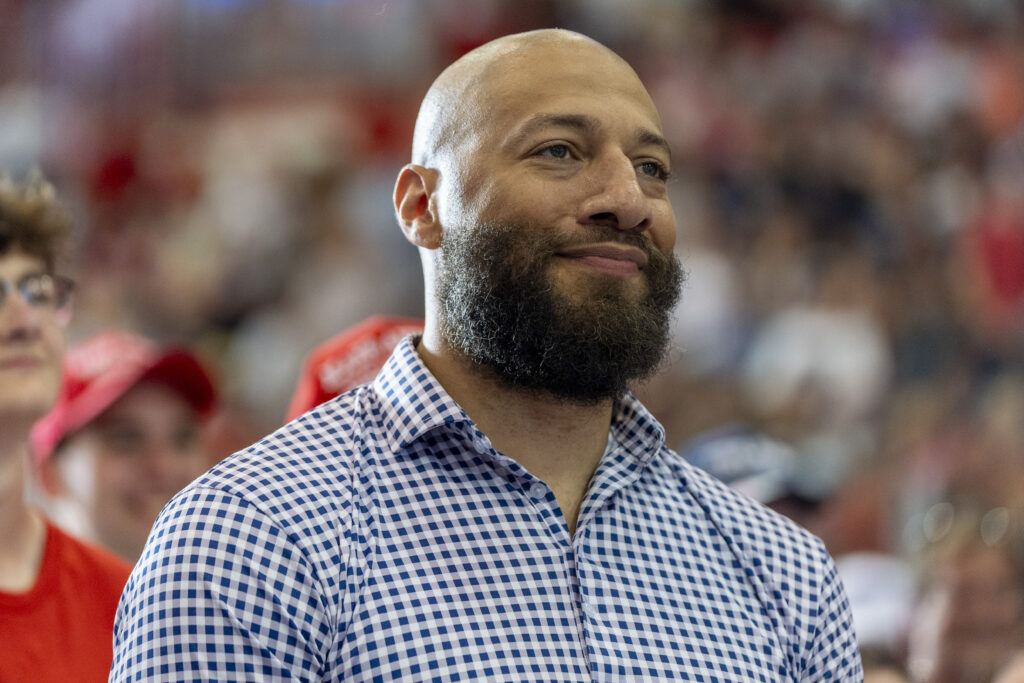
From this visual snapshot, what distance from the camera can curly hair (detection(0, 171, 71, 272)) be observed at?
1.58 metres

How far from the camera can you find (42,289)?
1.58 meters

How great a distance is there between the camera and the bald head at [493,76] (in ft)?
5.13

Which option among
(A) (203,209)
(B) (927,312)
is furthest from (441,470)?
(B) (927,312)

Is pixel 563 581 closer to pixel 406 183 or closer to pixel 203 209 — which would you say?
pixel 406 183

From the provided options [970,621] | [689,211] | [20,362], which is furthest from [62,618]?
[689,211]

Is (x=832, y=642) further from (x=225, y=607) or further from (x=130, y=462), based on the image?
(x=130, y=462)

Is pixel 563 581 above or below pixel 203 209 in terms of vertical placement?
below

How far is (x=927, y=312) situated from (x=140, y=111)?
3.43 meters

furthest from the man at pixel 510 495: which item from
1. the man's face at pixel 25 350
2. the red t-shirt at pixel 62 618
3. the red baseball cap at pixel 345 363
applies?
the red baseball cap at pixel 345 363

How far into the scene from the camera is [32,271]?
5.19 feet

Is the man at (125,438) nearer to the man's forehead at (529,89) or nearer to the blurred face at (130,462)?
the blurred face at (130,462)

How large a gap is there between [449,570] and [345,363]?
2.96ft

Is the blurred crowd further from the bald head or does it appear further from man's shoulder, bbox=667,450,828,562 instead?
the bald head

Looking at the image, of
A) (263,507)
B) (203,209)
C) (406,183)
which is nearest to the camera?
(263,507)
